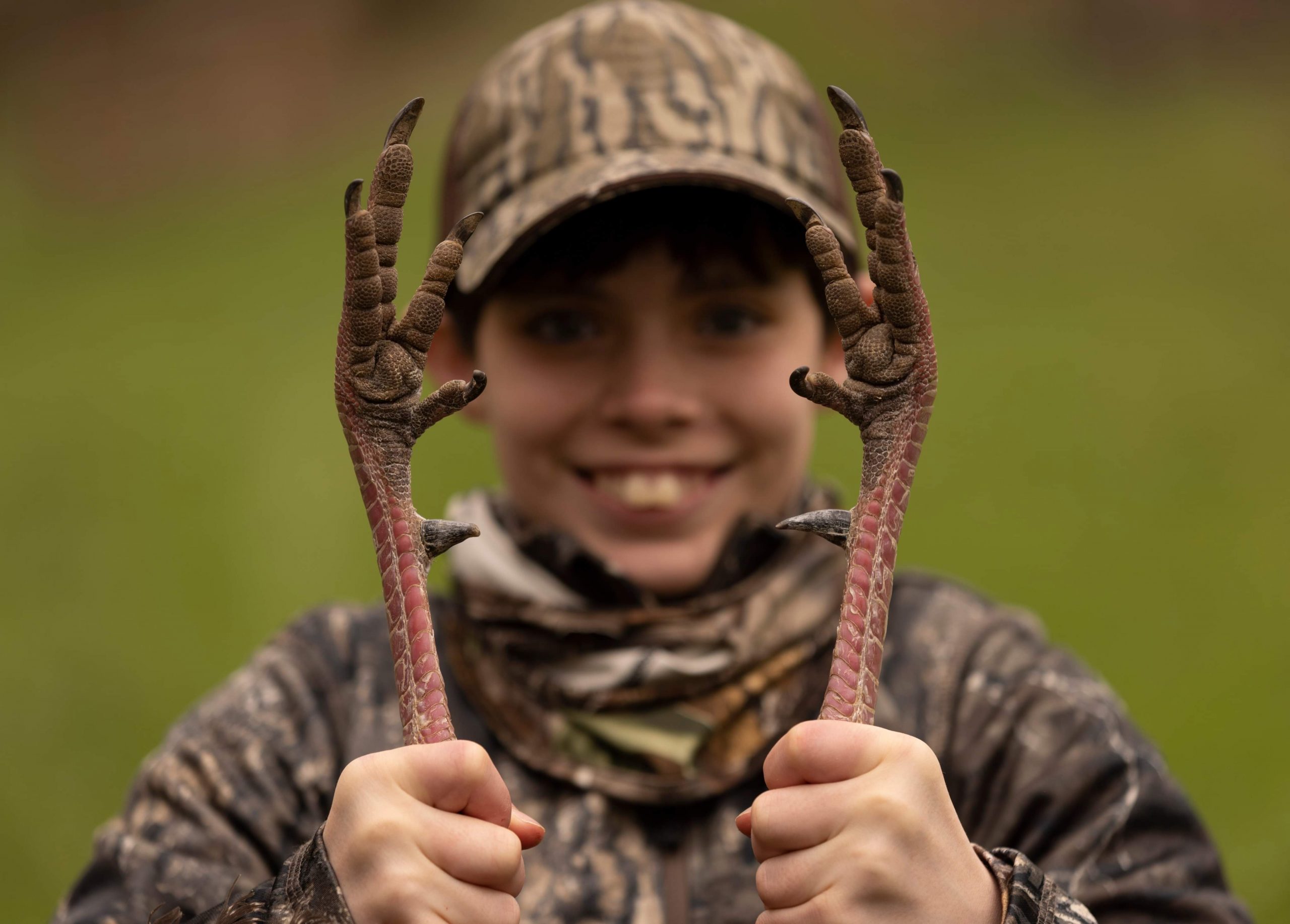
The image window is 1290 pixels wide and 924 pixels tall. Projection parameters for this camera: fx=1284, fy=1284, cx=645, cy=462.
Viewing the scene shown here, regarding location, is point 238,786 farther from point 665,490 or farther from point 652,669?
point 665,490

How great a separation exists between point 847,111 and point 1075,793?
32.0 inches

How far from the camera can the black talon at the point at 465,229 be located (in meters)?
1.04

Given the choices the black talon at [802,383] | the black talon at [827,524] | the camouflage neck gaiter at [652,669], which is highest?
the black talon at [802,383]

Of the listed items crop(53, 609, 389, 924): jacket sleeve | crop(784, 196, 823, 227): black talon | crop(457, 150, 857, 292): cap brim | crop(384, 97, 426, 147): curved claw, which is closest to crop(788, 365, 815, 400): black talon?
crop(784, 196, 823, 227): black talon

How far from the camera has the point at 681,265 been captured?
154 cm

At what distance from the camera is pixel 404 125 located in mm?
1056

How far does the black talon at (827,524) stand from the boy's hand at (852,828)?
155 millimetres

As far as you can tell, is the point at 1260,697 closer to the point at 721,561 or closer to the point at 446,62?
the point at 721,561

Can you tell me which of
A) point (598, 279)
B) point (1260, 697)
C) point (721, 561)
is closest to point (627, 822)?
point (721, 561)

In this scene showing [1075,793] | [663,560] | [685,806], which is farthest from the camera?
[663,560]

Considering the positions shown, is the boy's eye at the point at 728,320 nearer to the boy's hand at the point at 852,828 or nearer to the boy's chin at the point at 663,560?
the boy's chin at the point at 663,560

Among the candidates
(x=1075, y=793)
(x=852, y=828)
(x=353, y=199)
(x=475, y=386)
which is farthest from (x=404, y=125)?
(x=1075, y=793)

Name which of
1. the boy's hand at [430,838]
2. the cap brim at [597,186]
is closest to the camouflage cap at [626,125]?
the cap brim at [597,186]

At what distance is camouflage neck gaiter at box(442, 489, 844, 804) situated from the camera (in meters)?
1.51
